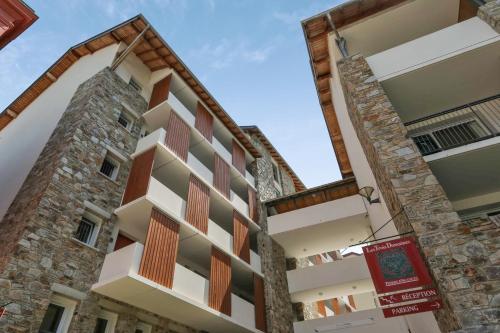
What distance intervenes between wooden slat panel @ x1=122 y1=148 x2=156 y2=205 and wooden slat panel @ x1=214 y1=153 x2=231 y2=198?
4.15 m

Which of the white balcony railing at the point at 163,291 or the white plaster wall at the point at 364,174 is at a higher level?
the white plaster wall at the point at 364,174

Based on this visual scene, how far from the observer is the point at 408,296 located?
657 cm

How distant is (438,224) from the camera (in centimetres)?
679

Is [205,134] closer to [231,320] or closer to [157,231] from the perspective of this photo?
[157,231]

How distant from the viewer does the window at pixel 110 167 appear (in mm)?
12523

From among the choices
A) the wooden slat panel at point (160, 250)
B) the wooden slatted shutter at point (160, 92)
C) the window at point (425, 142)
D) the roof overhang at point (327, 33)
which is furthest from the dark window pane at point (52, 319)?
the roof overhang at point (327, 33)

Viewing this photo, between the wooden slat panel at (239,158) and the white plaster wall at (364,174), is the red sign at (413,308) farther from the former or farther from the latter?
the wooden slat panel at (239,158)

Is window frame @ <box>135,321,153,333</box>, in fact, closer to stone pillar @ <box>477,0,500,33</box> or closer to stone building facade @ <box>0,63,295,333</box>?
stone building facade @ <box>0,63,295,333</box>

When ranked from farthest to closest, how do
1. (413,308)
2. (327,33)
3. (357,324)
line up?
(327,33) → (357,324) → (413,308)

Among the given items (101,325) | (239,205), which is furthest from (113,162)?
(239,205)

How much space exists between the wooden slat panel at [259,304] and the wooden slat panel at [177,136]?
673cm

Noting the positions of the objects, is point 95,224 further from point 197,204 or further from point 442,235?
point 442,235

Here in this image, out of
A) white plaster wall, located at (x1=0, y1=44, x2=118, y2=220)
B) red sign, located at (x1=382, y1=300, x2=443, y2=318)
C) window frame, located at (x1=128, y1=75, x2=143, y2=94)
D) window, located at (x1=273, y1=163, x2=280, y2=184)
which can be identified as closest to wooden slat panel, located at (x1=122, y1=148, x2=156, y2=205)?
white plaster wall, located at (x1=0, y1=44, x2=118, y2=220)

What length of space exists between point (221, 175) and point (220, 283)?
6111 millimetres
